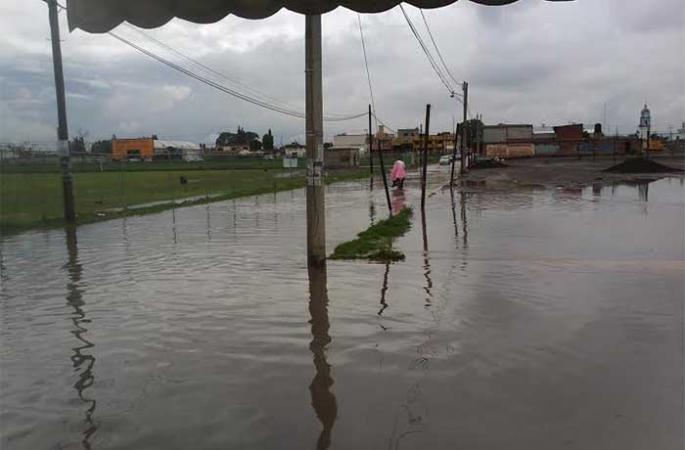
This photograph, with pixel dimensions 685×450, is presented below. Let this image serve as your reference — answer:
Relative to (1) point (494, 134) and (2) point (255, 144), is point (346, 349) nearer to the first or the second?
(1) point (494, 134)

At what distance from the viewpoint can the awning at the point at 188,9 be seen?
3213mm

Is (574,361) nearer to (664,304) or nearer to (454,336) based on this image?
(454,336)

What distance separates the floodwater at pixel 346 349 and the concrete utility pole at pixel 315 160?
452 mm

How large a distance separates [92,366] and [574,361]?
156 inches

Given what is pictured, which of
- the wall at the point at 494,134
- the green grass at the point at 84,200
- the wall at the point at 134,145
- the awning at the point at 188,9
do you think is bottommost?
the green grass at the point at 84,200

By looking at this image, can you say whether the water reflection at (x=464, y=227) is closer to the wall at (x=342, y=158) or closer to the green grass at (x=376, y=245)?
the green grass at (x=376, y=245)

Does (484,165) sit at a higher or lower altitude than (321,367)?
higher

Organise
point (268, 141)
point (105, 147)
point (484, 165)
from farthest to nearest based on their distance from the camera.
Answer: point (268, 141) → point (105, 147) → point (484, 165)

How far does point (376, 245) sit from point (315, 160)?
110 inches

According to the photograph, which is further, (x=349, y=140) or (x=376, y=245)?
(x=349, y=140)

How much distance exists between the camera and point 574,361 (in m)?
5.23

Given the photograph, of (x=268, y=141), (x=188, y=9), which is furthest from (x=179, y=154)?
(x=268, y=141)

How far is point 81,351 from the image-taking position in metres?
5.78

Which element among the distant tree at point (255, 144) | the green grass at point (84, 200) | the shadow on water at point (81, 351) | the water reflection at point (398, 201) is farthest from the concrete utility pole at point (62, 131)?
the distant tree at point (255, 144)
